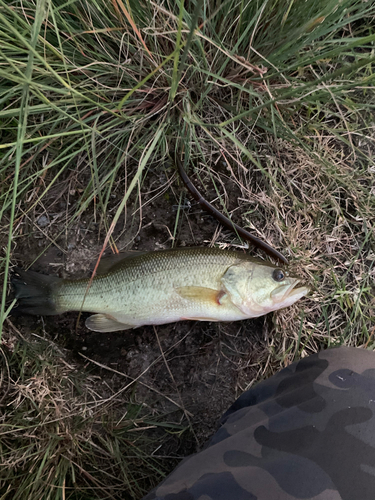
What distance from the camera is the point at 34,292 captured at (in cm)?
274

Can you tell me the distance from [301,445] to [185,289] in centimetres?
127

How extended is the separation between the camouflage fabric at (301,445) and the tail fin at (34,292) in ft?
5.25

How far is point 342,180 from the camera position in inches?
117

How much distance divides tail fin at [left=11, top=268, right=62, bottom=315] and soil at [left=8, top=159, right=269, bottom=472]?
184 mm

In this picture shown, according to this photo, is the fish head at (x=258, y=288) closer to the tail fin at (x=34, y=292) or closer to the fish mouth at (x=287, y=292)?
the fish mouth at (x=287, y=292)

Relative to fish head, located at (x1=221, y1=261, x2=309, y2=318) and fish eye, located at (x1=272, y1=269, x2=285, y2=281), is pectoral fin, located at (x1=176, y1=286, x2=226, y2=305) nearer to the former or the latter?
fish head, located at (x1=221, y1=261, x2=309, y2=318)

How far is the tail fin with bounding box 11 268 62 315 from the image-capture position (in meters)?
2.72

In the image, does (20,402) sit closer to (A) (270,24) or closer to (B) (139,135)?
(B) (139,135)

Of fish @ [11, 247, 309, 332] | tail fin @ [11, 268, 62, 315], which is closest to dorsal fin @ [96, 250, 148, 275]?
fish @ [11, 247, 309, 332]

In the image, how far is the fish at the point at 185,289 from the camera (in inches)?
101

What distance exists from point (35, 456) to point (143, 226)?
217 cm

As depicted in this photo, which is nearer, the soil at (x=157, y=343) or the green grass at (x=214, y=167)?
the green grass at (x=214, y=167)

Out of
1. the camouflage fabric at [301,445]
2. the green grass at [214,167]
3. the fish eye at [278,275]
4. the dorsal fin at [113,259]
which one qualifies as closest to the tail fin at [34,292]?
the green grass at [214,167]

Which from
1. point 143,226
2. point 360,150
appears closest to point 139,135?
point 143,226
